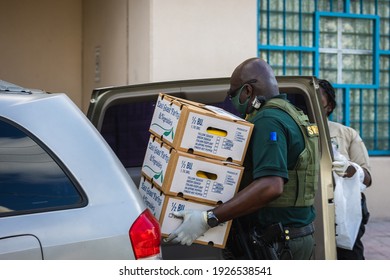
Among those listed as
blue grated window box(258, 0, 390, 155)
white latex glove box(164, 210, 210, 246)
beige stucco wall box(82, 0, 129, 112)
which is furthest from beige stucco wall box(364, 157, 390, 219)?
white latex glove box(164, 210, 210, 246)

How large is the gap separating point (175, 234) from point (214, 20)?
14.6ft

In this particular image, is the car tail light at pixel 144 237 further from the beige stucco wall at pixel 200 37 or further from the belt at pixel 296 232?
the beige stucco wall at pixel 200 37

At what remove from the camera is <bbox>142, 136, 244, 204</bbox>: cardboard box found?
9.93 ft

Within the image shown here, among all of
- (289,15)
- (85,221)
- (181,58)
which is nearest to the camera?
(85,221)

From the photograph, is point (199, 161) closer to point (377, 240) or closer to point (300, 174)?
point (300, 174)

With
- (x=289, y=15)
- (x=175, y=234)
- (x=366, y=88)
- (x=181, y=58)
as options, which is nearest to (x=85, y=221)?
(x=175, y=234)

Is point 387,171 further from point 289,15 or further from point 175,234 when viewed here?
point 175,234

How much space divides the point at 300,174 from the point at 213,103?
1.02 metres

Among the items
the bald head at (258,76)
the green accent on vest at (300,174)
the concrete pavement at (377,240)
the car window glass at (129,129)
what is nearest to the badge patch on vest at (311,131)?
the green accent on vest at (300,174)

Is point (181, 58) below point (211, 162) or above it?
above

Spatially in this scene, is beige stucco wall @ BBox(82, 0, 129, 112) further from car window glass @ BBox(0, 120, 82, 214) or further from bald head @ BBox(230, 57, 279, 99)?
car window glass @ BBox(0, 120, 82, 214)

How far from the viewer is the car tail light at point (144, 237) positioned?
2.50 metres

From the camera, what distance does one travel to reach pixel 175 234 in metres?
3.01

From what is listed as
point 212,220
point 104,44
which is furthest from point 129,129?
point 104,44
